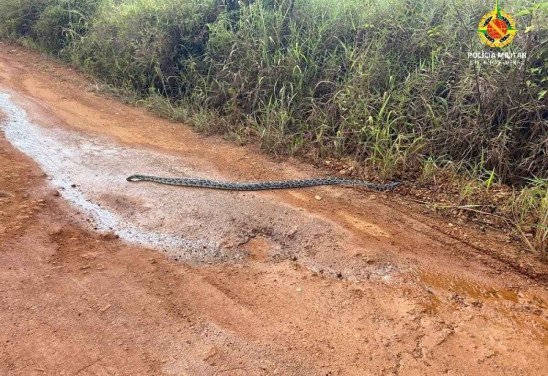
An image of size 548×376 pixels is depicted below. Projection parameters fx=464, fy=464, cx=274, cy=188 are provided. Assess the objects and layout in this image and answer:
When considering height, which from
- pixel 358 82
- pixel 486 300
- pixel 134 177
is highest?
pixel 358 82

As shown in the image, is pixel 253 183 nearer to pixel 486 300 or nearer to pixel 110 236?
pixel 110 236

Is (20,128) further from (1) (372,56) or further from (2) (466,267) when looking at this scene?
(2) (466,267)

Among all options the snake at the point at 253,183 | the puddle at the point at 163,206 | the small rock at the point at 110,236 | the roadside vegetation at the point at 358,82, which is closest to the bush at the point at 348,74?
the roadside vegetation at the point at 358,82

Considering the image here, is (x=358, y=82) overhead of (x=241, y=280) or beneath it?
overhead

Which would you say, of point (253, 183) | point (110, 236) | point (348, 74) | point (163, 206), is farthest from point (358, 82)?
point (110, 236)

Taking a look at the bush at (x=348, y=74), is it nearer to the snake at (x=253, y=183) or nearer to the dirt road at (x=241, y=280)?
the snake at (x=253, y=183)

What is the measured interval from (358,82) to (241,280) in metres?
3.13

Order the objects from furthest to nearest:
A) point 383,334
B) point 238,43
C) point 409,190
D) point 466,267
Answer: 1. point 238,43
2. point 409,190
3. point 466,267
4. point 383,334

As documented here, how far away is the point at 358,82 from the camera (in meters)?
5.56

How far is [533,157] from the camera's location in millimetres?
4582

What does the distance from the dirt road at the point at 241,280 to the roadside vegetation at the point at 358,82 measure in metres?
0.62

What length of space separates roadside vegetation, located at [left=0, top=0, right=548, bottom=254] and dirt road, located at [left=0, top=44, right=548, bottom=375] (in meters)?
0.62

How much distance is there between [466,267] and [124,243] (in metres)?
2.78

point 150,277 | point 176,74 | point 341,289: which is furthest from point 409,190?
point 176,74
